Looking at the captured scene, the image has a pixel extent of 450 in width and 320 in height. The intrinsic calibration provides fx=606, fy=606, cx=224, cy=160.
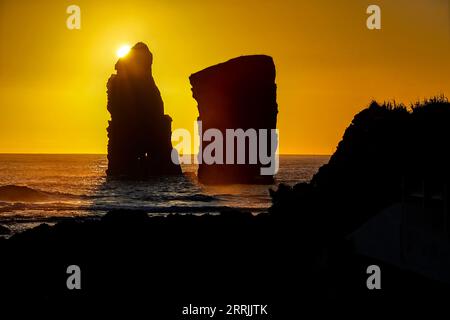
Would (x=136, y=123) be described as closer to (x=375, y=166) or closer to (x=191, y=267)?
(x=191, y=267)

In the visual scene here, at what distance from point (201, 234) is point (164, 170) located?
9627cm

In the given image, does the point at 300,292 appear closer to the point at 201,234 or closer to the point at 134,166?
the point at 201,234

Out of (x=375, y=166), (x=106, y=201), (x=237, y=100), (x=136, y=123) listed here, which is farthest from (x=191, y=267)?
(x=136, y=123)

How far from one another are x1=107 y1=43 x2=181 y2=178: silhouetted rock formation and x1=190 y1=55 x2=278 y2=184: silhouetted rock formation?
48.9 feet

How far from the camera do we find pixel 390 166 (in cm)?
1438

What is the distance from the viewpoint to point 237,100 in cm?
Answer: 9988

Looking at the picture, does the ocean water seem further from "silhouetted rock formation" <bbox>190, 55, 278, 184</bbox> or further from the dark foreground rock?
the dark foreground rock

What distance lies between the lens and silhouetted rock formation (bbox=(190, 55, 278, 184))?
98.5 metres

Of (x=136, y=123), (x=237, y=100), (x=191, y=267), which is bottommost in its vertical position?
(x=191, y=267)

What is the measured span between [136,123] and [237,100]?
21.8 m

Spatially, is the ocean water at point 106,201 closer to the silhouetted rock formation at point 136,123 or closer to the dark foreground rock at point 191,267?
the silhouetted rock formation at point 136,123

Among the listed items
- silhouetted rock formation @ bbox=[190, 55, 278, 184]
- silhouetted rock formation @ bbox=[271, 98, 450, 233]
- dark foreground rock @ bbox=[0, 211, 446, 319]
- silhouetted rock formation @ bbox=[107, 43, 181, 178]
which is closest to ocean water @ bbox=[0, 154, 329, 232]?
silhouetted rock formation @ bbox=[190, 55, 278, 184]
